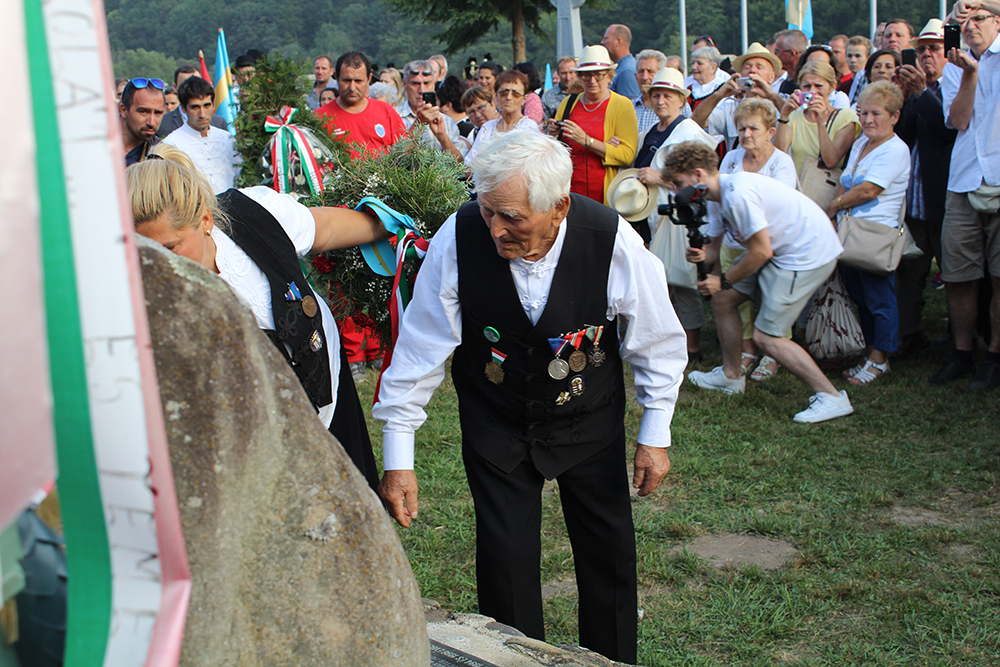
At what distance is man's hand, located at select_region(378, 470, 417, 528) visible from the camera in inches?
108

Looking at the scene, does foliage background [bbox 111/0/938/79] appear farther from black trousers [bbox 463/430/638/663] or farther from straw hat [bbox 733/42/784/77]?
black trousers [bbox 463/430/638/663]

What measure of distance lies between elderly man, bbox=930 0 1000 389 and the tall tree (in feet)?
65.7

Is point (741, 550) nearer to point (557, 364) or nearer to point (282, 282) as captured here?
point (557, 364)

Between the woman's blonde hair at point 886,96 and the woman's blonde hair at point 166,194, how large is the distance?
4.65 m

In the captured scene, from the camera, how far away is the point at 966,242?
18.4 ft

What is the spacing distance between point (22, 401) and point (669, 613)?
122 inches

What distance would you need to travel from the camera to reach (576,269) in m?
2.60

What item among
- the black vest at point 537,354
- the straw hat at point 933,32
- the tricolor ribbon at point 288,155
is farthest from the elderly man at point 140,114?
the straw hat at point 933,32

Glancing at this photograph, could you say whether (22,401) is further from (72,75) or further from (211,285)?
(211,285)


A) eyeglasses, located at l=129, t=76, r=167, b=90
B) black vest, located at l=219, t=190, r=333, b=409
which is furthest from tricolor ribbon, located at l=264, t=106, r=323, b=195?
black vest, located at l=219, t=190, r=333, b=409

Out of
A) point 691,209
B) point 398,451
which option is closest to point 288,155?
point 691,209

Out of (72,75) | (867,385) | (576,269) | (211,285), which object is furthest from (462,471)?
(72,75)

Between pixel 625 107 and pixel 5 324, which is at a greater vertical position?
pixel 625 107

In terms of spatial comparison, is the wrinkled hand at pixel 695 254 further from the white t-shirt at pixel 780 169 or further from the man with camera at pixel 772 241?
the white t-shirt at pixel 780 169
